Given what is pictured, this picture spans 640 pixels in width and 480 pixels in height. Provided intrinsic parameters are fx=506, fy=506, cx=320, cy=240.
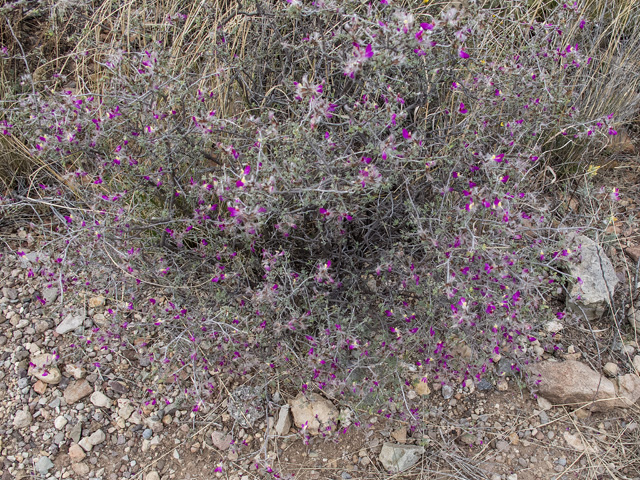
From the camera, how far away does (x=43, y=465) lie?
7.16ft

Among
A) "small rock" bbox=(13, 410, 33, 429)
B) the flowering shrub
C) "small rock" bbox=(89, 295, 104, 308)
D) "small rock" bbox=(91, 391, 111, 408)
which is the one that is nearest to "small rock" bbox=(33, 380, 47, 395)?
"small rock" bbox=(13, 410, 33, 429)

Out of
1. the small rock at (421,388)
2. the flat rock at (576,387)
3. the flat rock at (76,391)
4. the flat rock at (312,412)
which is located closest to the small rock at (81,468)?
the flat rock at (76,391)

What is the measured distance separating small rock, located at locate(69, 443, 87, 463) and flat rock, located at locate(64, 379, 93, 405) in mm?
226

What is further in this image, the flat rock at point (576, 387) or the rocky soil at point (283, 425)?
the flat rock at point (576, 387)

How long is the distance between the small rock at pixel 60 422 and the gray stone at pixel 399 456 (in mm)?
1441

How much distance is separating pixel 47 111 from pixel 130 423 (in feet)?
4.70

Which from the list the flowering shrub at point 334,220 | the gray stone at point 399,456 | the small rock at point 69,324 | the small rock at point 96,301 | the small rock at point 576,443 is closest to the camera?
the flowering shrub at point 334,220

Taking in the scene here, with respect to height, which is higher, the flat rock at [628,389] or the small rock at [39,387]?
the small rock at [39,387]


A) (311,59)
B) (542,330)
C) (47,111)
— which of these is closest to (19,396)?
(47,111)

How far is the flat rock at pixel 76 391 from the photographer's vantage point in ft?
7.78

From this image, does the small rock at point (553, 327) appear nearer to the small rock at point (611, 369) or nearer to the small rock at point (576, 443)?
the small rock at point (611, 369)

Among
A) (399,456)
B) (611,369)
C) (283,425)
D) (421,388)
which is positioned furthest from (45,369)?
(611,369)

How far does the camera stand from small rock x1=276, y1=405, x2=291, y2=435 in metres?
2.27

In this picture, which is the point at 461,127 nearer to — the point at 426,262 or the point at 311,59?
the point at 426,262
